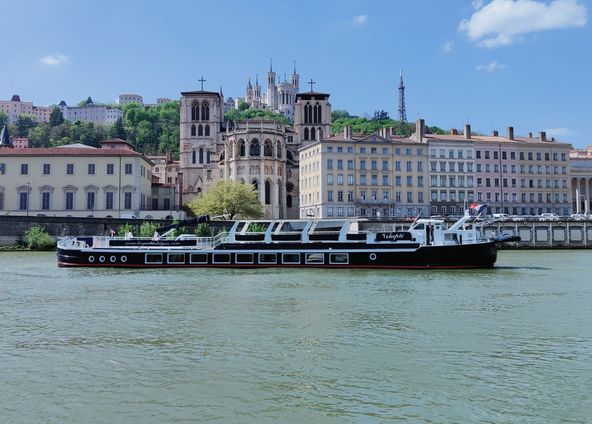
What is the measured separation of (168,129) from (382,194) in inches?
4364

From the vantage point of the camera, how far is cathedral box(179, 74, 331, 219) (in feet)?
305

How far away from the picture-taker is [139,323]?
64.4 ft

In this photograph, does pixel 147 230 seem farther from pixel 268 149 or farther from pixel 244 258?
pixel 268 149

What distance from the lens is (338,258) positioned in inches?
1512

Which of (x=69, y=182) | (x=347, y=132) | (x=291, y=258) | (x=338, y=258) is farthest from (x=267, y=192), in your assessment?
(x=338, y=258)

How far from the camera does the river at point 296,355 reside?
11320 mm

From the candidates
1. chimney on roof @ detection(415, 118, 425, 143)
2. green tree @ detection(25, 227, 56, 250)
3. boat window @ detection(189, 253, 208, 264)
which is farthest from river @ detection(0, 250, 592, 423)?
chimney on roof @ detection(415, 118, 425, 143)

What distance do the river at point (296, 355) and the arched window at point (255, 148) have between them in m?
66.3

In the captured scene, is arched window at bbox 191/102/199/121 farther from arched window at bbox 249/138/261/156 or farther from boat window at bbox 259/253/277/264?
boat window at bbox 259/253/277/264

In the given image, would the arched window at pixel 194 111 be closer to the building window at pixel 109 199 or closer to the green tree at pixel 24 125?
the building window at pixel 109 199

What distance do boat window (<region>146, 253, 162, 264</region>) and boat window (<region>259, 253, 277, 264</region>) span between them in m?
6.84

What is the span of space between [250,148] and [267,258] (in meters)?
55.9

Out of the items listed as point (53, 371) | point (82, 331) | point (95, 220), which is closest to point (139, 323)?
point (82, 331)

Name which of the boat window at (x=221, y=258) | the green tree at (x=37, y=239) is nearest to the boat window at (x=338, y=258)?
the boat window at (x=221, y=258)
